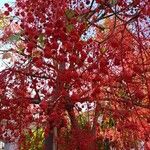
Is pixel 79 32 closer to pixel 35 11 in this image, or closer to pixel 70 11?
pixel 70 11

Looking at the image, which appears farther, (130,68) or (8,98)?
(130,68)

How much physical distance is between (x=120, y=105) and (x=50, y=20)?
475 cm

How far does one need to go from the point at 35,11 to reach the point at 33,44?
3.00 feet

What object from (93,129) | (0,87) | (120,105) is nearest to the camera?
(0,87)

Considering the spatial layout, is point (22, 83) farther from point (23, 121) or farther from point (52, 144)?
point (52, 144)

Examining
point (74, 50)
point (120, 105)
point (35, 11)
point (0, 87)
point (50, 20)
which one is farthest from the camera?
point (120, 105)

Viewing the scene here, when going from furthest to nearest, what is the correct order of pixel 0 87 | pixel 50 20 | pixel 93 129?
pixel 93 129 < pixel 0 87 < pixel 50 20

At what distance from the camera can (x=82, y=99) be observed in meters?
9.27

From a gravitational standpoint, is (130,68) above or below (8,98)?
above

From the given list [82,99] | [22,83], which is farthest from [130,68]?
[22,83]

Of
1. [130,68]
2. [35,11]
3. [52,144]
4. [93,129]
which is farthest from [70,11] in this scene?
[93,129]

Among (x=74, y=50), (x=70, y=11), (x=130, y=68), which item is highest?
(x=130, y=68)

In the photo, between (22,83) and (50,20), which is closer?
(50,20)

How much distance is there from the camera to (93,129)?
12688 millimetres
